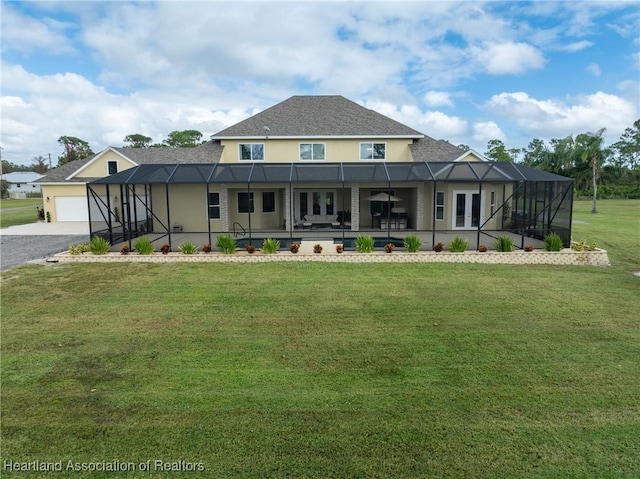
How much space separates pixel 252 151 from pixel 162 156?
6.05 meters

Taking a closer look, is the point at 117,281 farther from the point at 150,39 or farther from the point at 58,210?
the point at 58,210

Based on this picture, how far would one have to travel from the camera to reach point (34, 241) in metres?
18.0

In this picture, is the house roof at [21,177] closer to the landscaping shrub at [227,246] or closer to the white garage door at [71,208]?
the white garage door at [71,208]

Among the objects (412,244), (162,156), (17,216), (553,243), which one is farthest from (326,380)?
(17,216)

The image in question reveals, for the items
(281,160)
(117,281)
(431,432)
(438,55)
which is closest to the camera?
(431,432)

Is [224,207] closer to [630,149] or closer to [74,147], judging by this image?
[74,147]

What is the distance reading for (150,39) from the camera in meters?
16.4

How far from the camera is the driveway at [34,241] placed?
1405 centimetres

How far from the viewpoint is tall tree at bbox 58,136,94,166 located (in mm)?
71188

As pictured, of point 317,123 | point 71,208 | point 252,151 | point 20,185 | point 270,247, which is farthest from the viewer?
point 20,185

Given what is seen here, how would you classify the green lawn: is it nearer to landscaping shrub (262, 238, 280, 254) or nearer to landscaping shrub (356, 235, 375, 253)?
landscaping shrub (262, 238, 280, 254)

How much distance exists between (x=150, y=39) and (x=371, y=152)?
1203 cm

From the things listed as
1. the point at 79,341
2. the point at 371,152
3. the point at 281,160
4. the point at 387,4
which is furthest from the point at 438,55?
the point at 79,341

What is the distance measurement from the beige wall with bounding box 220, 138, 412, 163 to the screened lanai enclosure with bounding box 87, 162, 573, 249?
244 cm
